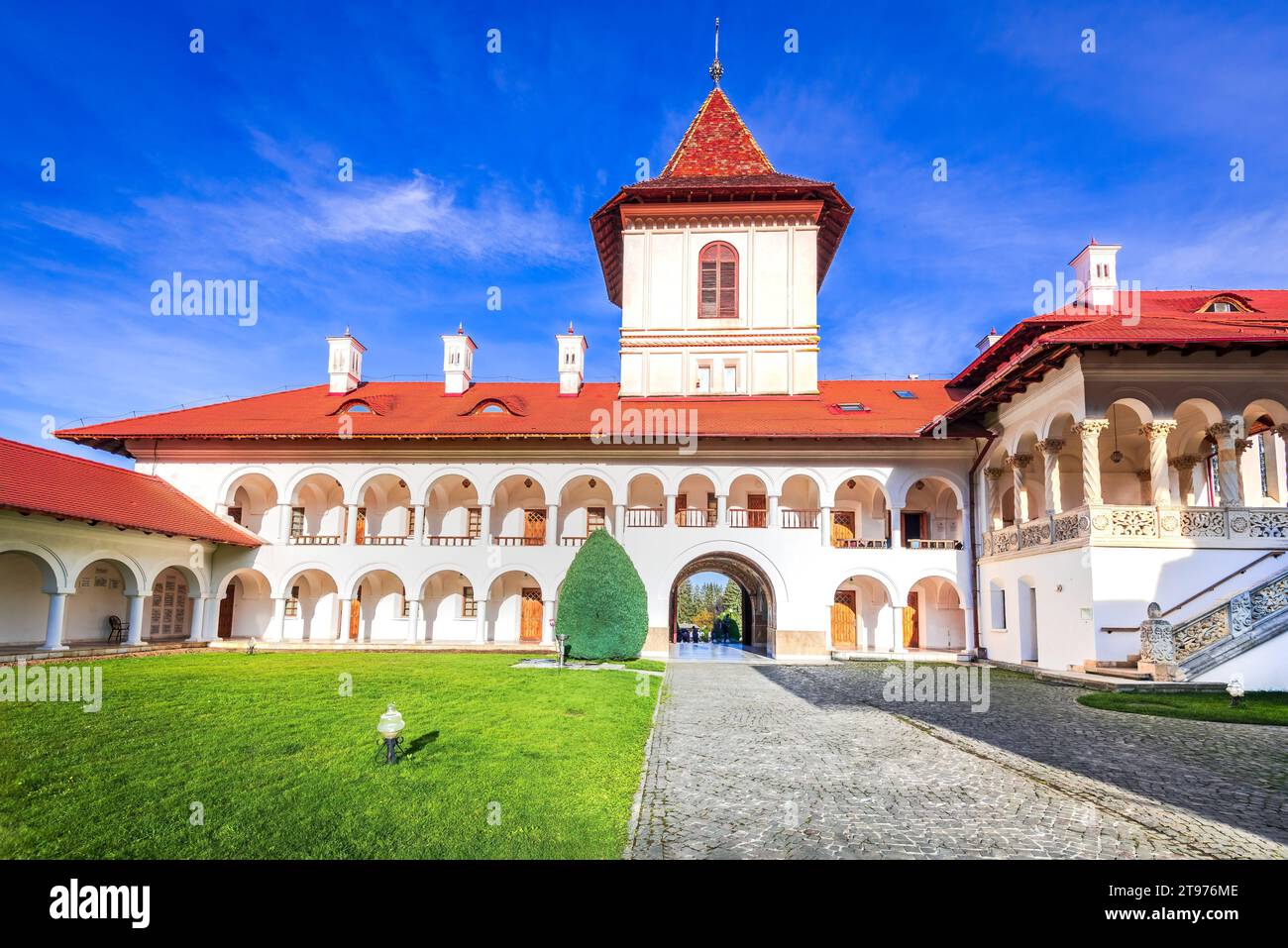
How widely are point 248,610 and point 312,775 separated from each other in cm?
1939

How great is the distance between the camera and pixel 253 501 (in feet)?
78.7

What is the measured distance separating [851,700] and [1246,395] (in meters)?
10.9

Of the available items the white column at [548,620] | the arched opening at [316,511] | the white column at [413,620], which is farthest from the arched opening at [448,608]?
the arched opening at [316,511]

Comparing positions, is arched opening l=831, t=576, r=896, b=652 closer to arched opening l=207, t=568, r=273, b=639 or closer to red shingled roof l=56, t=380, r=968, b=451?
red shingled roof l=56, t=380, r=968, b=451

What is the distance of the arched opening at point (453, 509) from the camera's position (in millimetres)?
24078

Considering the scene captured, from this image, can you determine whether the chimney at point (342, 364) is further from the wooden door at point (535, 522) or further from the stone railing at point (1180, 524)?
the stone railing at point (1180, 524)

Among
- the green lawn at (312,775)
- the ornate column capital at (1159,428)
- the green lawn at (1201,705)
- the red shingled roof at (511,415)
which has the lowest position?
the green lawn at (1201,705)

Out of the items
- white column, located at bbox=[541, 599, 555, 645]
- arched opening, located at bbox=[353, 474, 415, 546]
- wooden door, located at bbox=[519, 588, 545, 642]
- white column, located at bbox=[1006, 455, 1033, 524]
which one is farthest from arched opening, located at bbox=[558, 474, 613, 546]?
white column, located at bbox=[1006, 455, 1033, 524]

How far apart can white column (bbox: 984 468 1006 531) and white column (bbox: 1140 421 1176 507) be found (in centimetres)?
525

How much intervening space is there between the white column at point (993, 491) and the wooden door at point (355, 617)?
18815mm

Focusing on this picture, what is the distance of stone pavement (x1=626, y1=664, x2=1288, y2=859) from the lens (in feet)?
17.3

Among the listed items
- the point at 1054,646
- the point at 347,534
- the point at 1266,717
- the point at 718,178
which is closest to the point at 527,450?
the point at 347,534

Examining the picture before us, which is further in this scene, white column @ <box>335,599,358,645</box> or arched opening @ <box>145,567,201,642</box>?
white column @ <box>335,599,358,645</box>
